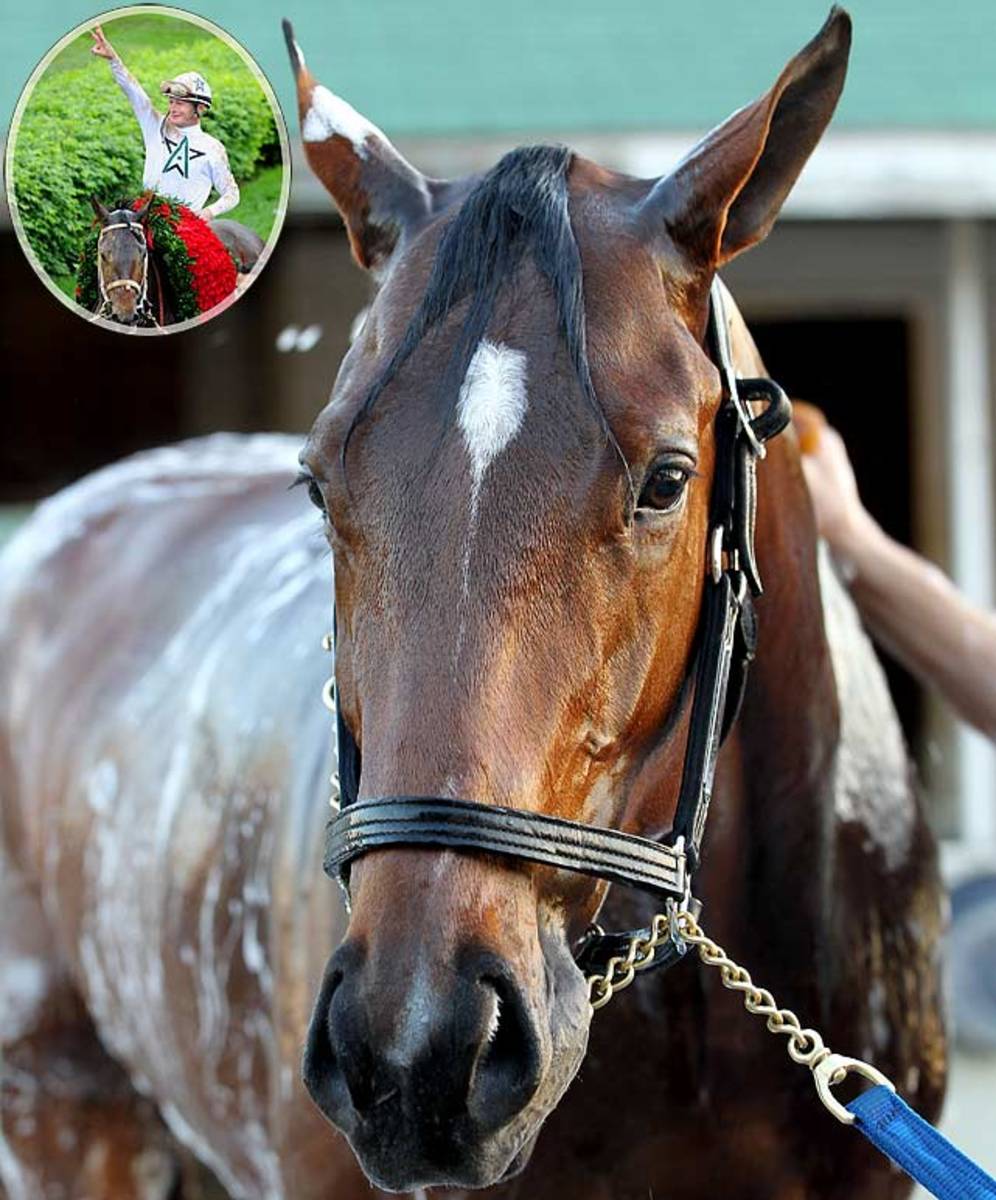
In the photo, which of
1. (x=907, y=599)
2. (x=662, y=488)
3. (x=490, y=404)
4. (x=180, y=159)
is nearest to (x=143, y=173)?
(x=180, y=159)

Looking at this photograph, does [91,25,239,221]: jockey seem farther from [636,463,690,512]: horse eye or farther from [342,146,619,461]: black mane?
[636,463,690,512]: horse eye

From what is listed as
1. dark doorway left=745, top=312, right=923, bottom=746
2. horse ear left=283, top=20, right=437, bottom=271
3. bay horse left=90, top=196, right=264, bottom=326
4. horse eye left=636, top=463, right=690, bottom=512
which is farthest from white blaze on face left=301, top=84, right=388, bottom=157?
dark doorway left=745, top=312, right=923, bottom=746

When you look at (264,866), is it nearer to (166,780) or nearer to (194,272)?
(166,780)

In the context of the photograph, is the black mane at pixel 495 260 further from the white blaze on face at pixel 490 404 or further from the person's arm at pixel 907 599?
the person's arm at pixel 907 599

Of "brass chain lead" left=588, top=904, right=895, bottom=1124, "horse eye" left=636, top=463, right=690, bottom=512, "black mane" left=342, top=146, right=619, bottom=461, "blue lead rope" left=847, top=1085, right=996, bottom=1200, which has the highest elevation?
"black mane" left=342, top=146, right=619, bottom=461

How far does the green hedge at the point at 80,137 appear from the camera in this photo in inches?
81.2

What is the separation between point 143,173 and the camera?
204 cm

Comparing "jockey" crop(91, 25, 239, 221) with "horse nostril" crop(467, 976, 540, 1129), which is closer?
"horse nostril" crop(467, 976, 540, 1129)

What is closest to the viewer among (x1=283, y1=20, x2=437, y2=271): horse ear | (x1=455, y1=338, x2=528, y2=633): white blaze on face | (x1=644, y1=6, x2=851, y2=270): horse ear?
(x1=455, y1=338, x2=528, y2=633): white blaze on face

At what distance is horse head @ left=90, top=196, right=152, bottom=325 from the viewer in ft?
6.64

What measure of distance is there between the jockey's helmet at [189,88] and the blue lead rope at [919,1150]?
1320 millimetres

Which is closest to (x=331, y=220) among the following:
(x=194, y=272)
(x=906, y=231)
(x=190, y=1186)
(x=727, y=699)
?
(x=906, y=231)

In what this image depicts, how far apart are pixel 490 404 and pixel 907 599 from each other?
1242mm

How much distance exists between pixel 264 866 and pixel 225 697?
0.50 meters
